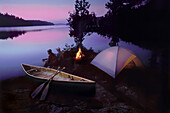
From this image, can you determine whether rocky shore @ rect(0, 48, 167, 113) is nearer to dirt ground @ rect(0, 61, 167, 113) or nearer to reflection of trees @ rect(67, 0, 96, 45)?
dirt ground @ rect(0, 61, 167, 113)

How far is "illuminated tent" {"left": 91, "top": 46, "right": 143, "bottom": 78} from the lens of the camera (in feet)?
23.9

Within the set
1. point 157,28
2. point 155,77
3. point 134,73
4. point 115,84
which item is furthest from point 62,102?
point 157,28

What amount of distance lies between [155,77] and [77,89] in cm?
577

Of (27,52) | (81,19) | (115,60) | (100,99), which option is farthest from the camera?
(27,52)

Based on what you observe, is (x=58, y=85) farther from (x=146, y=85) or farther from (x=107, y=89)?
(x=146, y=85)

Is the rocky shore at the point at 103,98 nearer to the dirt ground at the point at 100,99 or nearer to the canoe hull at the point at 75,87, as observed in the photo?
the dirt ground at the point at 100,99

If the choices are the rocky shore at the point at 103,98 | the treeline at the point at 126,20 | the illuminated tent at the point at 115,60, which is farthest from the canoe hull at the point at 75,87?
the treeline at the point at 126,20

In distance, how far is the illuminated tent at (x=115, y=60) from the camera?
7.28 metres

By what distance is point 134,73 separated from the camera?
347 inches

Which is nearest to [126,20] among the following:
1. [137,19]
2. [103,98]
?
[137,19]

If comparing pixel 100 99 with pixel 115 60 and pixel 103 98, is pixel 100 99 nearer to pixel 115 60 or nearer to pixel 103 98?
pixel 103 98

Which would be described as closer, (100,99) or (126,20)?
(100,99)

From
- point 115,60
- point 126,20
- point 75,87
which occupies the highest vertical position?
point 126,20

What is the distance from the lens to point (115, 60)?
292 inches
